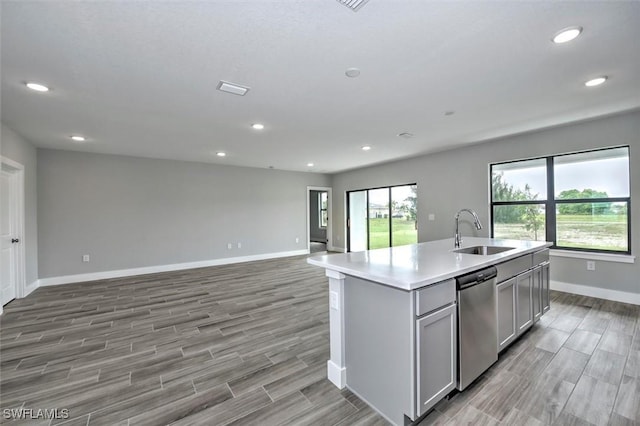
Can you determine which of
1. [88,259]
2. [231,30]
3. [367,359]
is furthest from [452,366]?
[88,259]

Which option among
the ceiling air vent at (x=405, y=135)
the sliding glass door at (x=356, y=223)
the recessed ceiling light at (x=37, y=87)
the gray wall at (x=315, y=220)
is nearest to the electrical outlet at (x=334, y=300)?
the ceiling air vent at (x=405, y=135)

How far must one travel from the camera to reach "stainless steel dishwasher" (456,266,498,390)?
6.03 ft

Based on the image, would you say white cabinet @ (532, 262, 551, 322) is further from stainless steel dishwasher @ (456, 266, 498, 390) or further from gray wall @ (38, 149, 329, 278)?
gray wall @ (38, 149, 329, 278)

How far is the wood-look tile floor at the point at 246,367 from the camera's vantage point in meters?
1.73

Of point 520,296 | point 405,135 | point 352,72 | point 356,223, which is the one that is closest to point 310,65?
point 352,72

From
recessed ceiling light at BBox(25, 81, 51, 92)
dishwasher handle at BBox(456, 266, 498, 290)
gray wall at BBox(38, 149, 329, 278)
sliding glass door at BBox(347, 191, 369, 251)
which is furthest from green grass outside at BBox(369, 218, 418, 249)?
recessed ceiling light at BBox(25, 81, 51, 92)

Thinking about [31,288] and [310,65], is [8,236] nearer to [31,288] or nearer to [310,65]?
[31,288]

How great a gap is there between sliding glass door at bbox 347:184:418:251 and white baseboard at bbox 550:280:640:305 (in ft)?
8.84

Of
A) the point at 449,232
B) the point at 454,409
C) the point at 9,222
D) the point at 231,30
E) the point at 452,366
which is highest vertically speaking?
the point at 231,30

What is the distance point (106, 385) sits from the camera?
205cm

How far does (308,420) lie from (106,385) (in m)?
1.59

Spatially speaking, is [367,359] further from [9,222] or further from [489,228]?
[9,222]

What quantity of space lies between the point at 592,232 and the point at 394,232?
3729 mm

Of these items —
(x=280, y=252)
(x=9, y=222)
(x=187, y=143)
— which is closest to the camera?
(x=9, y=222)
